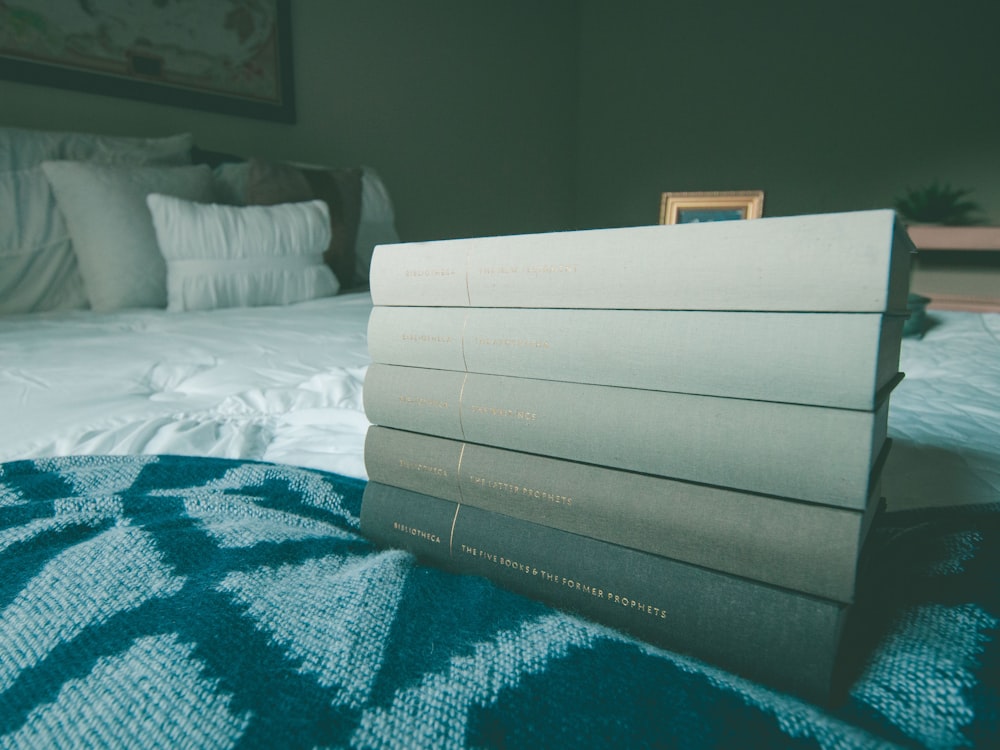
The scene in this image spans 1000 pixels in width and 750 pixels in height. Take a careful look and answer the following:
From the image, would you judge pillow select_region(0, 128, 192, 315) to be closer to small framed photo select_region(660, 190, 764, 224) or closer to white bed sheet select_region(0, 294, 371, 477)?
white bed sheet select_region(0, 294, 371, 477)

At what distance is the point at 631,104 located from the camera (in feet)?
12.0

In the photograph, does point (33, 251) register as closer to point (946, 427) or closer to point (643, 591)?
point (643, 591)

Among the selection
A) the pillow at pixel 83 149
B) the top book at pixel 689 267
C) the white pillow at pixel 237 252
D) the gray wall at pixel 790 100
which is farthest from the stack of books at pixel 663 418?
the gray wall at pixel 790 100

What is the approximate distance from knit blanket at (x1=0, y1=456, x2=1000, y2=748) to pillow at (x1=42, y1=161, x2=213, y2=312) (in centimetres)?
121

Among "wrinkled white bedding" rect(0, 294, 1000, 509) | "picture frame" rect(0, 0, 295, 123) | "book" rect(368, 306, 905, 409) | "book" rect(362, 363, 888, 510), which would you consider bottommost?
"wrinkled white bedding" rect(0, 294, 1000, 509)

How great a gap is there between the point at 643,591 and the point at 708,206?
217 cm

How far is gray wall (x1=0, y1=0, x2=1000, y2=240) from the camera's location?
2.52 m

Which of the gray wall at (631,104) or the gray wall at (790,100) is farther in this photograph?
the gray wall at (790,100)

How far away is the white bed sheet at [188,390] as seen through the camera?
0.62m

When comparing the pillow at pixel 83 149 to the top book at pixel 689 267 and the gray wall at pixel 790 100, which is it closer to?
the top book at pixel 689 267

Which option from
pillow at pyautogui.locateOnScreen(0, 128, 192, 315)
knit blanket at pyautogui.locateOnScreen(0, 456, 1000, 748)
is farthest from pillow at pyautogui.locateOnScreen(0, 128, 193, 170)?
knit blanket at pyautogui.locateOnScreen(0, 456, 1000, 748)

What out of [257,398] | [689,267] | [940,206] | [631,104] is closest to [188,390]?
[257,398]

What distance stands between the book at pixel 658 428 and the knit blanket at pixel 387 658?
0.09m

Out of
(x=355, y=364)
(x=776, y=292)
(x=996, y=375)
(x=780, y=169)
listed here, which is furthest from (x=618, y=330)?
(x=780, y=169)
